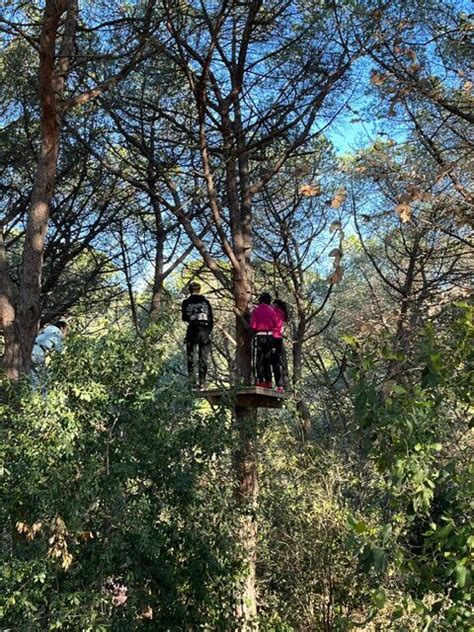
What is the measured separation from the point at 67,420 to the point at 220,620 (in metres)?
2.53

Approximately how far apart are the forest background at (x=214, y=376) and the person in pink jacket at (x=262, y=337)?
26 cm

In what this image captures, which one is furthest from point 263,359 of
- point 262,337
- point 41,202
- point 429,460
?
point 429,460

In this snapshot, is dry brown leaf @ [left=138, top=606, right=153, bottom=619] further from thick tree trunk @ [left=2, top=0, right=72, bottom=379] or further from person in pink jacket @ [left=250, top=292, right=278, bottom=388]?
person in pink jacket @ [left=250, top=292, right=278, bottom=388]

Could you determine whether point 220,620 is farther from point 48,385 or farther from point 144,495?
point 48,385

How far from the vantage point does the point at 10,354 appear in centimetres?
654

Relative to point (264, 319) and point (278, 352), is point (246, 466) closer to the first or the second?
point (278, 352)

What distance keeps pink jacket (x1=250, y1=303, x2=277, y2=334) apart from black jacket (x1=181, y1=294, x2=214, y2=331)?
60cm

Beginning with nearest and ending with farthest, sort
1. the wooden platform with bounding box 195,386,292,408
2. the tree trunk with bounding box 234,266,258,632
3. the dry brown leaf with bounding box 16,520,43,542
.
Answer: the dry brown leaf with bounding box 16,520,43,542
the wooden platform with bounding box 195,386,292,408
the tree trunk with bounding box 234,266,258,632

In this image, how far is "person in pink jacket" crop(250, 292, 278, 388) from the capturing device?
8047 millimetres

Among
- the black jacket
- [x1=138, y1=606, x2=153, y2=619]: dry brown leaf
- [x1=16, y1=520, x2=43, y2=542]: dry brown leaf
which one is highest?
the black jacket

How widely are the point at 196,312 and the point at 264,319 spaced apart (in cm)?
82

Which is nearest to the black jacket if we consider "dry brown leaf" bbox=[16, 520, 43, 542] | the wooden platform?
the wooden platform

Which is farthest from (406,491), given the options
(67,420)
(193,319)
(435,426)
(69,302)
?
(69,302)

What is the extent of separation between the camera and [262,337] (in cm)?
802
